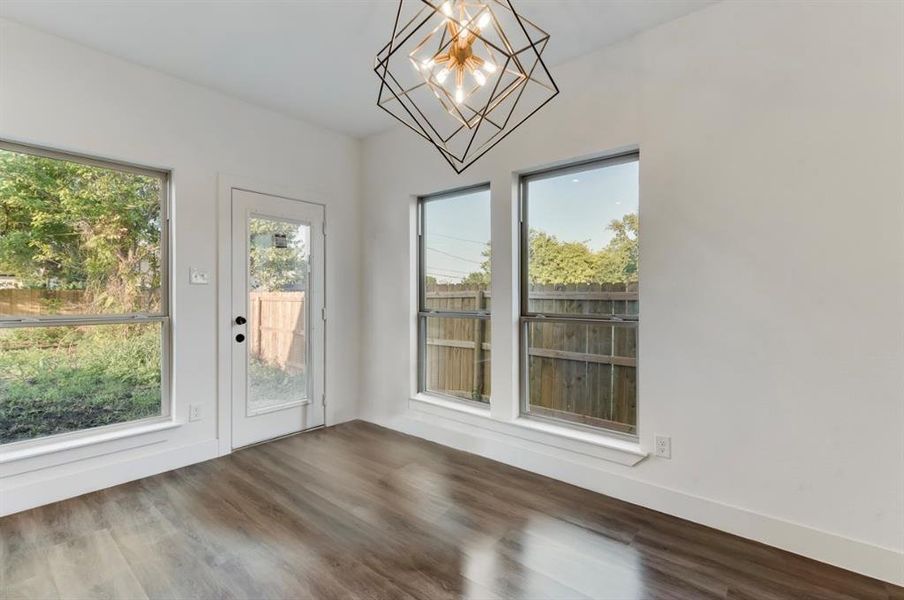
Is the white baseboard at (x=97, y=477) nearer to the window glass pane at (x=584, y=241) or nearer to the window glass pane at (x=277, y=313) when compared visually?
the window glass pane at (x=277, y=313)

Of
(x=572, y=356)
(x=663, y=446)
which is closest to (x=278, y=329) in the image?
(x=572, y=356)

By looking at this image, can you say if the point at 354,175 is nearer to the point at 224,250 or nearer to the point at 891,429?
the point at 224,250

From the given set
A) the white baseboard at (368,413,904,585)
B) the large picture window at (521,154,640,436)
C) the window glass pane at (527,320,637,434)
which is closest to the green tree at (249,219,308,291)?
the white baseboard at (368,413,904,585)

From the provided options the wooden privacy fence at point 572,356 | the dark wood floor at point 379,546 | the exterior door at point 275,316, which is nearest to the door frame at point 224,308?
the exterior door at point 275,316

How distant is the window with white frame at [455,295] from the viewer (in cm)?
351

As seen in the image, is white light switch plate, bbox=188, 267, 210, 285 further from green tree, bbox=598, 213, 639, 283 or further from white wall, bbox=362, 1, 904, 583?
green tree, bbox=598, 213, 639, 283

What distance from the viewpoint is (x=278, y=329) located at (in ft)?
12.1

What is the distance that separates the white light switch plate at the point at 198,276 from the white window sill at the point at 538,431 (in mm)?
1906

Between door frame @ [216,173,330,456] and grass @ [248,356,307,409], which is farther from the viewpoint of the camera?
grass @ [248,356,307,409]

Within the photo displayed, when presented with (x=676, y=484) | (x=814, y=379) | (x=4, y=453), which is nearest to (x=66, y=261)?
(x=4, y=453)

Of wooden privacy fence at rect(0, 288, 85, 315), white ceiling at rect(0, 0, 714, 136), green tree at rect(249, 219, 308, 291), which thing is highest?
white ceiling at rect(0, 0, 714, 136)

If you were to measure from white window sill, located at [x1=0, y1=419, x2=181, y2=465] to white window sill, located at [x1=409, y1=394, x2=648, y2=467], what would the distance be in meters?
1.88

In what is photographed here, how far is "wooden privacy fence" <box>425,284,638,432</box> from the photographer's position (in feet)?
9.05

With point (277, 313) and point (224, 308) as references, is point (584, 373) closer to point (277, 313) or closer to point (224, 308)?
point (277, 313)
